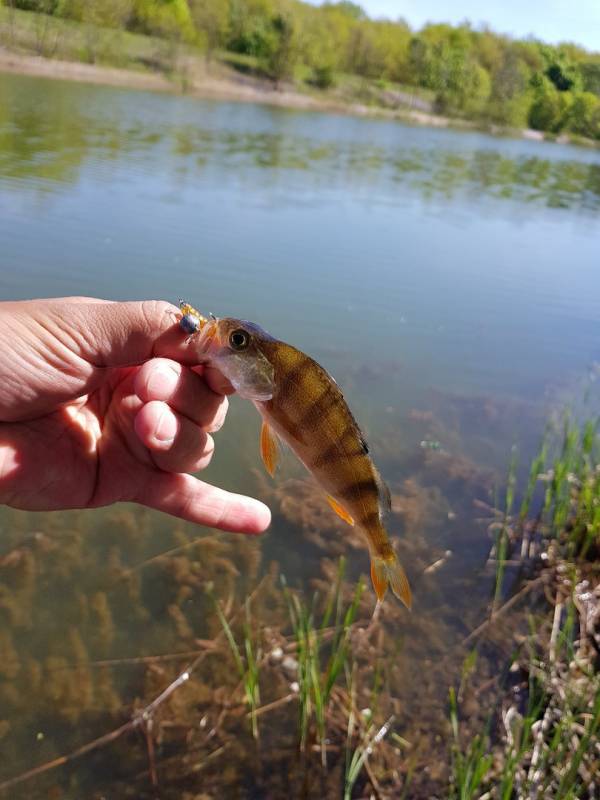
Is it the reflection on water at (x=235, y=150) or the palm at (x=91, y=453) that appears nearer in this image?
the palm at (x=91, y=453)

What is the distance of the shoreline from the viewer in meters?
45.2

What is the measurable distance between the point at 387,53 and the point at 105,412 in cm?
10620

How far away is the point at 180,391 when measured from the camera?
94.9 inches

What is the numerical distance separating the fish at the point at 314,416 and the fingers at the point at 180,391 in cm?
20

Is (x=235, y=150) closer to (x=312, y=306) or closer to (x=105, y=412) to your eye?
(x=312, y=306)

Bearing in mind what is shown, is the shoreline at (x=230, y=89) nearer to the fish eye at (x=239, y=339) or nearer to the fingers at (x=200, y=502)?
the fingers at (x=200, y=502)

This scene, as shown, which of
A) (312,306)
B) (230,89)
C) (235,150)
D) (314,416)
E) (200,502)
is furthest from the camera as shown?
(230,89)

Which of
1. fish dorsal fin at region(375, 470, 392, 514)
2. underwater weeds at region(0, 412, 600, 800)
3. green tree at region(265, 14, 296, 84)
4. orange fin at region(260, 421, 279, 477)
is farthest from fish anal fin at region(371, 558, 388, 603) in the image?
green tree at region(265, 14, 296, 84)

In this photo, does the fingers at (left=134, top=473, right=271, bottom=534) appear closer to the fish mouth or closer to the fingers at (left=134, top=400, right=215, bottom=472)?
the fingers at (left=134, top=400, right=215, bottom=472)

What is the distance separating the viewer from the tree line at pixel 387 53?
6994 centimetres

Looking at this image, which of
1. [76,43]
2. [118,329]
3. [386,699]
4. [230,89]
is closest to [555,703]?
[386,699]

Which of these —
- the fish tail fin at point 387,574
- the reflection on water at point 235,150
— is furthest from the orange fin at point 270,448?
the reflection on water at point 235,150

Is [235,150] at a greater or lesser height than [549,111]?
lesser

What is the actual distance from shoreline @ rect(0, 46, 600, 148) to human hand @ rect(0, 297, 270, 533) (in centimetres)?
4678
